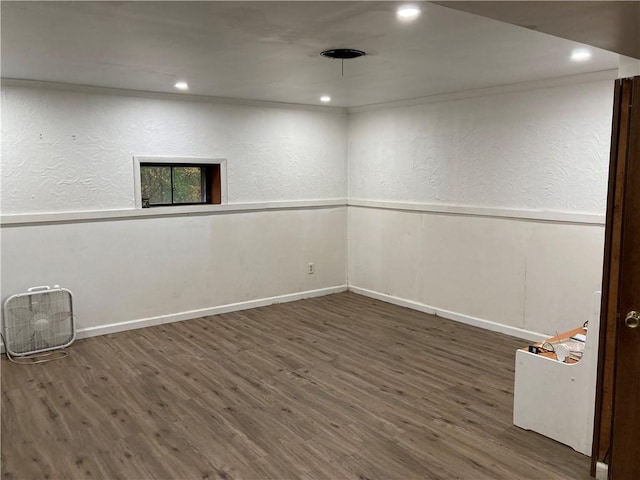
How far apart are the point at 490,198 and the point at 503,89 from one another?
1.00 metres

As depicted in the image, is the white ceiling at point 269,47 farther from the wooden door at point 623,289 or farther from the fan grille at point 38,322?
the fan grille at point 38,322

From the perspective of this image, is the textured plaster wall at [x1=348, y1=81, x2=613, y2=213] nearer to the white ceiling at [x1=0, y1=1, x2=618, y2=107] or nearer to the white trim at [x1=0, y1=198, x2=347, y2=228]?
the white ceiling at [x1=0, y1=1, x2=618, y2=107]

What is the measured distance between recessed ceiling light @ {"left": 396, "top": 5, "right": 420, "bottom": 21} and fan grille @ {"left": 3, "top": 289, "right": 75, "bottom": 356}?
3.68 m

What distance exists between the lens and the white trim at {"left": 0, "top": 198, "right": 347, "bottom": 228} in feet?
14.8

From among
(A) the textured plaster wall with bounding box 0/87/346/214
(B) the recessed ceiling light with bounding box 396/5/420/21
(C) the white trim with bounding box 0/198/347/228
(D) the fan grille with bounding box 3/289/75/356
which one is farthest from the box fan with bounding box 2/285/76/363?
(B) the recessed ceiling light with bounding box 396/5/420/21

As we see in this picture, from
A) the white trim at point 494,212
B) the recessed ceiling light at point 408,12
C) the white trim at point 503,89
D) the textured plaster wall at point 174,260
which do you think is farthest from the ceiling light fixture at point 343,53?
the textured plaster wall at point 174,260

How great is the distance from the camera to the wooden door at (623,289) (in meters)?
2.30

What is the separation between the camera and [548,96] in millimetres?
4477

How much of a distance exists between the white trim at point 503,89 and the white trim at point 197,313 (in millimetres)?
2283

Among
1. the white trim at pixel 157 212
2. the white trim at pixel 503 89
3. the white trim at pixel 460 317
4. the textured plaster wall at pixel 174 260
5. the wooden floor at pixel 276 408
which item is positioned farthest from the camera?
the white trim at pixel 460 317

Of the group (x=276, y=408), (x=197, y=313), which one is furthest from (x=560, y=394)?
(x=197, y=313)

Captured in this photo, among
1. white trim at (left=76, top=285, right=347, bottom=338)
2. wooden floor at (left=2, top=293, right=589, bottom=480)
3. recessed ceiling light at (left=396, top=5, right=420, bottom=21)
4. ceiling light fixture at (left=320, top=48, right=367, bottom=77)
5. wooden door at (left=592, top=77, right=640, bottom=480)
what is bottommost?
wooden floor at (left=2, top=293, right=589, bottom=480)

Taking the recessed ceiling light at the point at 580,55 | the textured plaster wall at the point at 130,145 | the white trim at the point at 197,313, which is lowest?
the white trim at the point at 197,313

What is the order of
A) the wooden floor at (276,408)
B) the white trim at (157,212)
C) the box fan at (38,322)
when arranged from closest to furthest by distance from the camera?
the wooden floor at (276,408) < the box fan at (38,322) < the white trim at (157,212)
